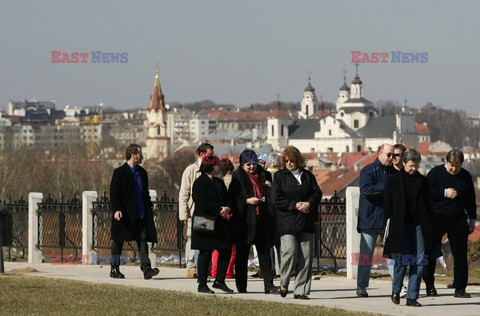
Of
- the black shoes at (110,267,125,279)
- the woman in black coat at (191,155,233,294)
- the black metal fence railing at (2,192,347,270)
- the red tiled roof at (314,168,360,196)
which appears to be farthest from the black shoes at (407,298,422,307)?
the red tiled roof at (314,168,360,196)

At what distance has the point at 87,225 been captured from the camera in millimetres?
20016

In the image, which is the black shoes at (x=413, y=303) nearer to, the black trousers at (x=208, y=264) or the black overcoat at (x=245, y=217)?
the black overcoat at (x=245, y=217)

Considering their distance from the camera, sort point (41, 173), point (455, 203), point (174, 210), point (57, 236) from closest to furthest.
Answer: point (455, 203), point (174, 210), point (57, 236), point (41, 173)

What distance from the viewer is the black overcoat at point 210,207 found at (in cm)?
1433

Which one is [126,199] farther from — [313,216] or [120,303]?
[313,216]

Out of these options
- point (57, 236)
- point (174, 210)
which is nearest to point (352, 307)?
point (174, 210)

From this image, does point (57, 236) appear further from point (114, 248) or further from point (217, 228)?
point (217, 228)

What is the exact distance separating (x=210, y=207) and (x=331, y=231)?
3.86m

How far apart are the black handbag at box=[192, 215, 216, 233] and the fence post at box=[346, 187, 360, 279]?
8.90 feet

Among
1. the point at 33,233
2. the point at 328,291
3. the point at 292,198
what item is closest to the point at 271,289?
the point at 328,291

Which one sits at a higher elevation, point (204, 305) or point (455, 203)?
point (455, 203)

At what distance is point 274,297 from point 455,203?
6.76 ft

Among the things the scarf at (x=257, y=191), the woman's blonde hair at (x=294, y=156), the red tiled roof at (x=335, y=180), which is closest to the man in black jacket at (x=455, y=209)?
the woman's blonde hair at (x=294, y=156)

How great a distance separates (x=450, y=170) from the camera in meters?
14.0
